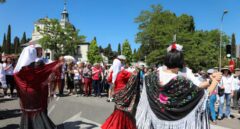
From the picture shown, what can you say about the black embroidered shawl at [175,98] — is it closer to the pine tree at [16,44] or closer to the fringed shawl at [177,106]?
the fringed shawl at [177,106]

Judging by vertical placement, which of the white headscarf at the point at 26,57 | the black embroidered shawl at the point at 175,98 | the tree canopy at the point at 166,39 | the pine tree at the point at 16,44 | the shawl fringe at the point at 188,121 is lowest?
the shawl fringe at the point at 188,121

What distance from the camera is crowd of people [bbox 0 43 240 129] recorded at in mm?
3572

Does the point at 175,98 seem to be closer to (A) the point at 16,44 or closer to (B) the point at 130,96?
(B) the point at 130,96

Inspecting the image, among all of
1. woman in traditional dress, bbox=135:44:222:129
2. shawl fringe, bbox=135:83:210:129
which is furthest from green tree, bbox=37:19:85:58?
woman in traditional dress, bbox=135:44:222:129

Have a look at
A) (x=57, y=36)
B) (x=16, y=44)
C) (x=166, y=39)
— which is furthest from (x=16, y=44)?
(x=166, y=39)

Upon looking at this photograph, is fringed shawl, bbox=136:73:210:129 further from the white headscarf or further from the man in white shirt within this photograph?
the man in white shirt

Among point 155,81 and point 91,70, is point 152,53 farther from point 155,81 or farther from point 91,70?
point 155,81

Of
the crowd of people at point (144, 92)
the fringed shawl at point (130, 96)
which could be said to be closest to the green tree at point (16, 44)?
the crowd of people at point (144, 92)

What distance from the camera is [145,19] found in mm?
58844

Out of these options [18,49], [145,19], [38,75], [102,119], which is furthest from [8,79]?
[18,49]

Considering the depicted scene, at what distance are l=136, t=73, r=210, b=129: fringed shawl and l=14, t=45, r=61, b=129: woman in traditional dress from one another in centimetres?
296

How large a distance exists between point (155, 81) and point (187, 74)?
0.43 meters

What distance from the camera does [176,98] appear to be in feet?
11.8

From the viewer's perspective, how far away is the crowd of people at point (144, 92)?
3572 millimetres
